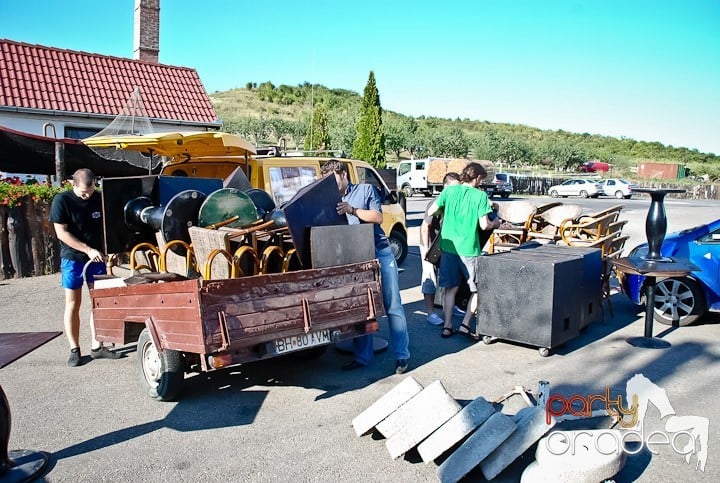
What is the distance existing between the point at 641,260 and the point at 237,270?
175 inches

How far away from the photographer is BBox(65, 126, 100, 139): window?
15211 millimetres

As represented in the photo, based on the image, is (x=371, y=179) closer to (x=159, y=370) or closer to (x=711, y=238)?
(x=711, y=238)

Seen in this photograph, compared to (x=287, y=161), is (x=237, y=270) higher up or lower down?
lower down

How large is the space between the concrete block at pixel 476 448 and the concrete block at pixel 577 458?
230 millimetres

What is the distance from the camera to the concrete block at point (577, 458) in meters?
3.35

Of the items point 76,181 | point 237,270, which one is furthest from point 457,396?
point 76,181

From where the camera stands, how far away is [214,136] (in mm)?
8570

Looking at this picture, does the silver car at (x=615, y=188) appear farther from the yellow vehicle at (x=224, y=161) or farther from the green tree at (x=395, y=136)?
the yellow vehicle at (x=224, y=161)

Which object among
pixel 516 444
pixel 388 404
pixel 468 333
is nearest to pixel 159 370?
pixel 388 404

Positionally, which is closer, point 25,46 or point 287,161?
point 287,161

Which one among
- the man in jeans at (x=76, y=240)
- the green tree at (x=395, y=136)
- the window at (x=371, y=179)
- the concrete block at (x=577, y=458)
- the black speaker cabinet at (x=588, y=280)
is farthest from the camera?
the green tree at (x=395, y=136)

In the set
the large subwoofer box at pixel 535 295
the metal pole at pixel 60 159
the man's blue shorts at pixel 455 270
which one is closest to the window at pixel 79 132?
the metal pole at pixel 60 159

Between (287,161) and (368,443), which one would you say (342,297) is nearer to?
(368,443)

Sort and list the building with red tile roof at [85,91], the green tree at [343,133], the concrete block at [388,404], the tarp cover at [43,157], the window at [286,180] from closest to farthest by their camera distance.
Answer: the concrete block at [388,404]
the window at [286,180]
the tarp cover at [43,157]
the building with red tile roof at [85,91]
the green tree at [343,133]
